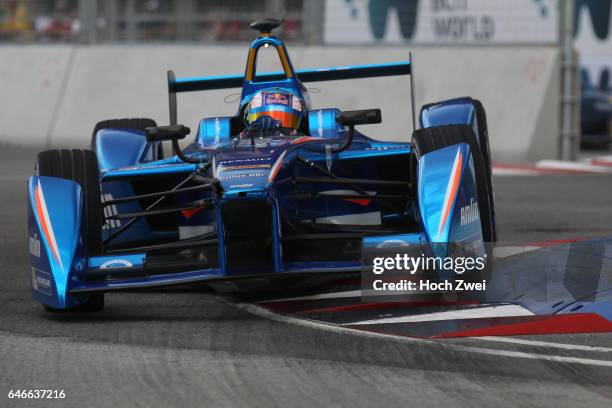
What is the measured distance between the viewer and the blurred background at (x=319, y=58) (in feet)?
48.7

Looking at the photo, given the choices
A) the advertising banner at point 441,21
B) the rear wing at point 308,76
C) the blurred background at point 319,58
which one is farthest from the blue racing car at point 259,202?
the advertising banner at point 441,21

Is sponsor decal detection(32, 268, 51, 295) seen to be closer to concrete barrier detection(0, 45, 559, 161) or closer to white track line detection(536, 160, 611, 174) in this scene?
concrete barrier detection(0, 45, 559, 161)

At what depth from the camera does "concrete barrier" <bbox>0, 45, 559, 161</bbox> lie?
1478cm

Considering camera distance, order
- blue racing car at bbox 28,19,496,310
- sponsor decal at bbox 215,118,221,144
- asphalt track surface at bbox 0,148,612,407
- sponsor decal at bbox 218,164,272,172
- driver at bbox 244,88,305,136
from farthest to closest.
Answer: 1. sponsor decal at bbox 215,118,221,144
2. driver at bbox 244,88,305,136
3. sponsor decal at bbox 218,164,272,172
4. blue racing car at bbox 28,19,496,310
5. asphalt track surface at bbox 0,148,612,407

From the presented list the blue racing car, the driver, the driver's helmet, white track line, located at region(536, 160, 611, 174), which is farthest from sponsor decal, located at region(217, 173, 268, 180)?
white track line, located at region(536, 160, 611, 174)

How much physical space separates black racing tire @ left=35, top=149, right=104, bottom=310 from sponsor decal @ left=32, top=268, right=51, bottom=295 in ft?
0.73

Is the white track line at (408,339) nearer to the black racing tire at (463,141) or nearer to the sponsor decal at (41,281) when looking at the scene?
the sponsor decal at (41,281)

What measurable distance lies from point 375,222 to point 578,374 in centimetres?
330

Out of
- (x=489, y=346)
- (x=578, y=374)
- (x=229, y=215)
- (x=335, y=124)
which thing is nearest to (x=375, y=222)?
(x=335, y=124)

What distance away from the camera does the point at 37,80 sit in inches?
688

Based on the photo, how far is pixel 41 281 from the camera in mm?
6543

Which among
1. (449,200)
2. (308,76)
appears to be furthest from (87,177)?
(308,76)

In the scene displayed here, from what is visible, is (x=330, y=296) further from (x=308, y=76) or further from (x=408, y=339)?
(x=308, y=76)

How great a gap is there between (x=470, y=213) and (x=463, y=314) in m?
0.65
